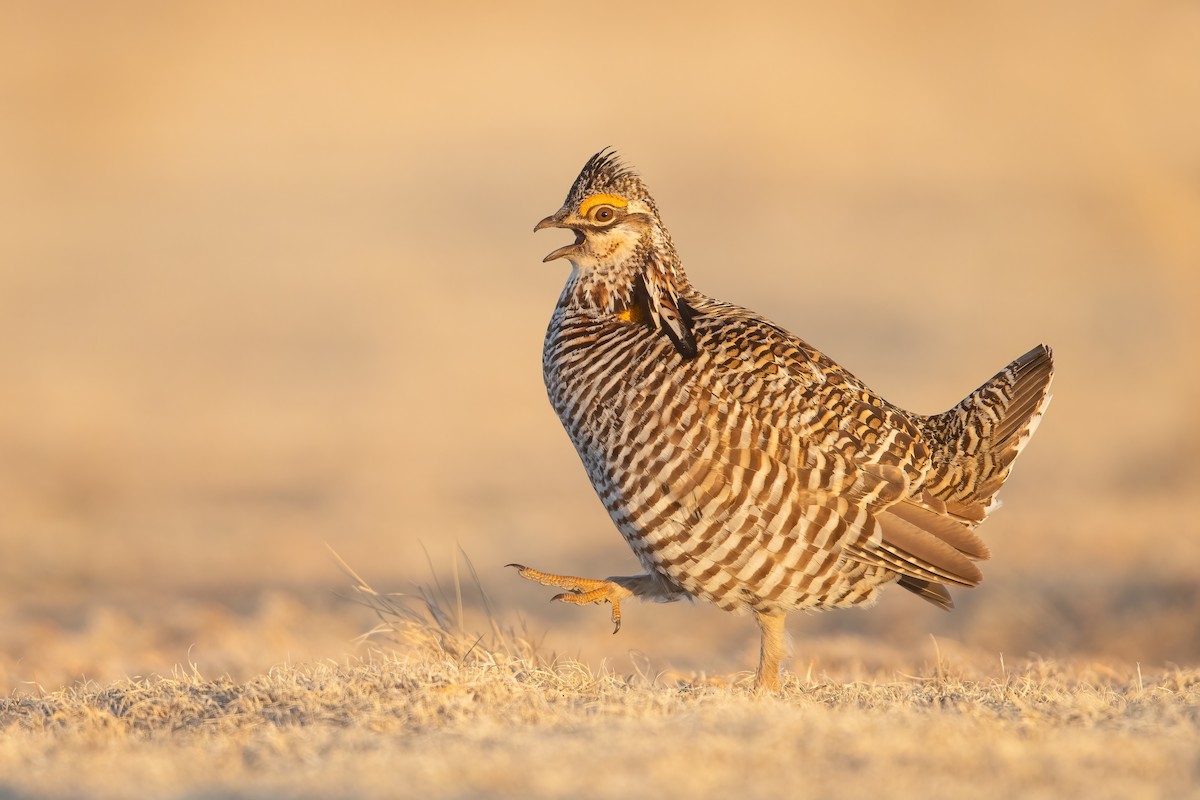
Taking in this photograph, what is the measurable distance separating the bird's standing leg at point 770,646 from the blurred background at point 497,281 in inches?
58.7

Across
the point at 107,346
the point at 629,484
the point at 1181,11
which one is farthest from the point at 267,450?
the point at 1181,11

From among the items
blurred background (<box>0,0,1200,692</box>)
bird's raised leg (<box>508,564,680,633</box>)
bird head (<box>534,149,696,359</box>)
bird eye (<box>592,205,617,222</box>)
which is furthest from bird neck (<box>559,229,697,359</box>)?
blurred background (<box>0,0,1200,692</box>)

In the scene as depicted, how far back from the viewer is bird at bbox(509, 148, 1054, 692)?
209 inches

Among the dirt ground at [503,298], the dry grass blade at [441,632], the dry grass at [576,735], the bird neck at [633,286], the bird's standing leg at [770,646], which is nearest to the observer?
the dry grass at [576,735]

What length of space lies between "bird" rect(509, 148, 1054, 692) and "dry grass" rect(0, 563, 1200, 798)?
15.6 inches

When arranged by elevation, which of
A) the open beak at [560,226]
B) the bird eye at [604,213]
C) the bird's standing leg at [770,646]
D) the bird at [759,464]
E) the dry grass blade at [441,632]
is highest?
the bird eye at [604,213]

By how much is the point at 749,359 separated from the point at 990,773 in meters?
2.24

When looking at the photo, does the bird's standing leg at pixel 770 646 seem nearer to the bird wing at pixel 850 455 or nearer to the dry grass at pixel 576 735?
the dry grass at pixel 576 735

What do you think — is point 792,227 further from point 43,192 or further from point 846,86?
point 43,192

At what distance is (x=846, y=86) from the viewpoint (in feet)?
111

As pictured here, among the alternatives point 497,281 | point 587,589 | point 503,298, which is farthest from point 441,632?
point 497,281

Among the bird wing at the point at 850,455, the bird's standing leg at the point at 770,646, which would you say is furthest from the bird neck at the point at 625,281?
the bird's standing leg at the point at 770,646

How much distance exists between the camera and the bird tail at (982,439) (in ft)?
19.2

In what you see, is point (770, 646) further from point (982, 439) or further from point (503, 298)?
point (503, 298)
